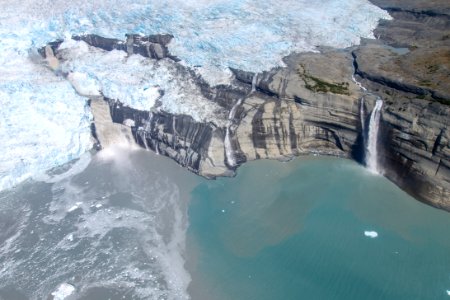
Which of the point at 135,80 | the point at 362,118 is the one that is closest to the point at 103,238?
the point at 135,80

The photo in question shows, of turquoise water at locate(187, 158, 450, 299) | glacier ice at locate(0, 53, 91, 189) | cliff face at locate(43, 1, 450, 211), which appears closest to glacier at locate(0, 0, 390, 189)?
glacier ice at locate(0, 53, 91, 189)

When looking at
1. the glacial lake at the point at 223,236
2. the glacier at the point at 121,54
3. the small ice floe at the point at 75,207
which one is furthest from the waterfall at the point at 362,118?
the small ice floe at the point at 75,207

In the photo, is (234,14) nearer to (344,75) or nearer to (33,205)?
(344,75)

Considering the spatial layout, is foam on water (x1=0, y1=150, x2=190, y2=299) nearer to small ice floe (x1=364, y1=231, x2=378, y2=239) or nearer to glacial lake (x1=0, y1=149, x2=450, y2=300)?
glacial lake (x1=0, y1=149, x2=450, y2=300)

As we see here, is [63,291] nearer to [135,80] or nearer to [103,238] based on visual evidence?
[103,238]

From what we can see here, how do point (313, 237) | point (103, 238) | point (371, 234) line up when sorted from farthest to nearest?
1. point (103, 238)
2. point (313, 237)
3. point (371, 234)

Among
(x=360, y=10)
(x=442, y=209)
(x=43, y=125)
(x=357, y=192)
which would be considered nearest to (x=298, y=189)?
(x=357, y=192)
